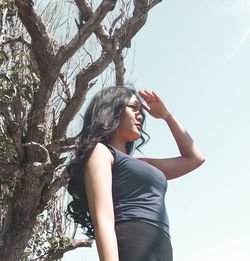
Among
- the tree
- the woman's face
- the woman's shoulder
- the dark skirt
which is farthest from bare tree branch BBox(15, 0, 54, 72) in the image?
the dark skirt

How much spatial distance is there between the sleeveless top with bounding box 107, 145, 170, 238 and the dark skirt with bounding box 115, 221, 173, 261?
28 mm

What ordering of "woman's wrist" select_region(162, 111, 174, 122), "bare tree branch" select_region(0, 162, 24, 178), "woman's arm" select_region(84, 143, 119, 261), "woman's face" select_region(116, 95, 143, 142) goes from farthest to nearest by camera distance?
1. "bare tree branch" select_region(0, 162, 24, 178)
2. "woman's wrist" select_region(162, 111, 174, 122)
3. "woman's face" select_region(116, 95, 143, 142)
4. "woman's arm" select_region(84, 143, 119, 261)

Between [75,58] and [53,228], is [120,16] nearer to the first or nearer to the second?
[75,58]

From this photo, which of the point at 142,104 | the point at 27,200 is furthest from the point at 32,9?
the point at 142,104

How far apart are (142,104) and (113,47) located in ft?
9.07

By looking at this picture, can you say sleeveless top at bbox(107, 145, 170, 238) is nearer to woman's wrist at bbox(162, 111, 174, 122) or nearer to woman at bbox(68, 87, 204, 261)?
woman at bbox(68, 87, 204, 261)

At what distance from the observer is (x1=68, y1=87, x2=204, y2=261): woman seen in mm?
1189

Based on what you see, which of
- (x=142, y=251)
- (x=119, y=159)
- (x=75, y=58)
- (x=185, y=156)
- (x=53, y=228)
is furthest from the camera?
(x=53, y=228)

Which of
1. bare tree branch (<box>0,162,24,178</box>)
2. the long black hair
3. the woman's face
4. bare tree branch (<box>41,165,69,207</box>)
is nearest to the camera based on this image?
the long black hair

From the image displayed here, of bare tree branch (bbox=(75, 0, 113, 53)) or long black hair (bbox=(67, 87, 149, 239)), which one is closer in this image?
long black hair (bbox=(67, 87, 149, 239))

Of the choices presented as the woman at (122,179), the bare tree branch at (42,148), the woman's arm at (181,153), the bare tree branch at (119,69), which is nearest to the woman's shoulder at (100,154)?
the woman at (122,179)

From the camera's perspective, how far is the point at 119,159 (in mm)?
1427

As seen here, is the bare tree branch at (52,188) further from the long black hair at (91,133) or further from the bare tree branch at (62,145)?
the long black hair at (91,133)

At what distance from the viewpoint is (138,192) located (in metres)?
1.34
